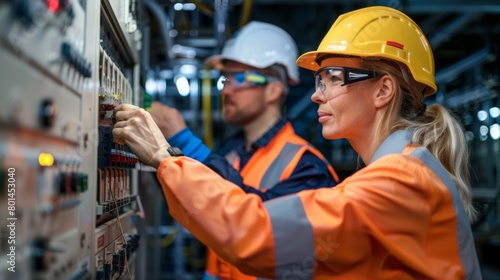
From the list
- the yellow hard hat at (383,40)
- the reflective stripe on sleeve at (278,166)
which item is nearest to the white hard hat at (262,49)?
the reflective stripe on sleeve at (278,166)

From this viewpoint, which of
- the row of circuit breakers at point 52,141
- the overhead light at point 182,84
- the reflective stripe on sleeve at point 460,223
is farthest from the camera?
the overhead light at point 182,84

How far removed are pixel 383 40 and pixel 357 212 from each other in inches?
25.0

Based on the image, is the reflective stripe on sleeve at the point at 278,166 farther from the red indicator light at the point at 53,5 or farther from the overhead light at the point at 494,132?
the overhead light at the point at 494,132

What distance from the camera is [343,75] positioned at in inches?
66.6

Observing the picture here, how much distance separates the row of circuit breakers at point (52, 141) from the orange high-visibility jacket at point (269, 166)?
3.62ft

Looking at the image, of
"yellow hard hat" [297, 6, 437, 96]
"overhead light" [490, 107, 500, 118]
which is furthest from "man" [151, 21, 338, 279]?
"overhead light" [490, 107, 500, 118]

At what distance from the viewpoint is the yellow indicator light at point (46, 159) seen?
0.86 metres

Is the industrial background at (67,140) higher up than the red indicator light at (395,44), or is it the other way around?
the red indicator light at (395,44)

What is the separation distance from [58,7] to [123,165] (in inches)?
34.9

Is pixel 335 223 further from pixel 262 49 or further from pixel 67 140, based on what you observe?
pixel 262 49

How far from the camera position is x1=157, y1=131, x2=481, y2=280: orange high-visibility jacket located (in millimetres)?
1292

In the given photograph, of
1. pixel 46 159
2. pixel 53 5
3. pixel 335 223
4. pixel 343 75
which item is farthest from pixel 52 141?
pixel 343 75

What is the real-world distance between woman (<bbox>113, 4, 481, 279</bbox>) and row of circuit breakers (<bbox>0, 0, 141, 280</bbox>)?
218mm

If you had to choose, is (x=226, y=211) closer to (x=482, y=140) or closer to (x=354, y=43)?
(x=354, y=43)
